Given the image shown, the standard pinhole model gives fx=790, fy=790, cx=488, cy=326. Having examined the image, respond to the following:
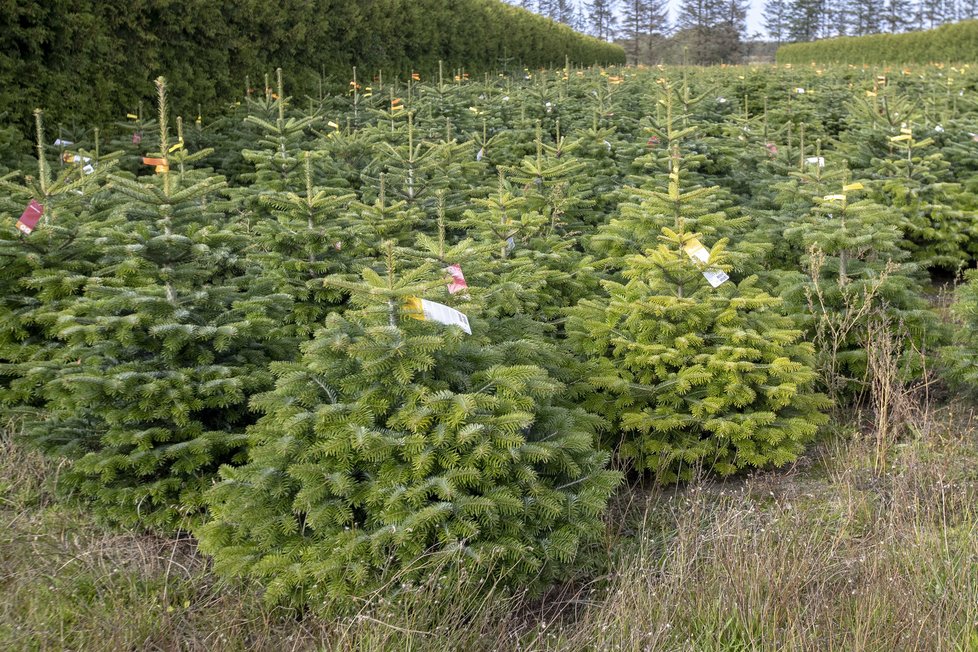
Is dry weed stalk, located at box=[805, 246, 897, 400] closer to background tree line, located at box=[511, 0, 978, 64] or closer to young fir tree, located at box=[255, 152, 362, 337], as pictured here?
young fir tree, located at box=[255, 152, 362, 337]

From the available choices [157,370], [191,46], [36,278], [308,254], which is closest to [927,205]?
[308,254]

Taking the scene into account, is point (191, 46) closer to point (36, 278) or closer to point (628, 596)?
point (36, 278)

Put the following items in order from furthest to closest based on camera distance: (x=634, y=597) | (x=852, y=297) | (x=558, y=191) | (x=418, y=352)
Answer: (x=558, y=191)
(x=852, y=297)
(x=418, y=352)
(x=634, y=597)

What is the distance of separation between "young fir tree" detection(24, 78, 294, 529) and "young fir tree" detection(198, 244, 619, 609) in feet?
1.77

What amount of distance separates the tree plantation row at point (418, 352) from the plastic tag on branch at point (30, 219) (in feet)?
0.06

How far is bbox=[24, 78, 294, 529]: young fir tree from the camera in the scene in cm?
350

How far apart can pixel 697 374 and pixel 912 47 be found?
1244 inches

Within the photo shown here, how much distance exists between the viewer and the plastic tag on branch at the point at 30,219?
4.26 meters

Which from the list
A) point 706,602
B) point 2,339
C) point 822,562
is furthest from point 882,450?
point 2,339

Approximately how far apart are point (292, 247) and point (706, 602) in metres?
2.85

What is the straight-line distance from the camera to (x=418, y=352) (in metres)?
2.93

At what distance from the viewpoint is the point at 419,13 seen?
15.0 m

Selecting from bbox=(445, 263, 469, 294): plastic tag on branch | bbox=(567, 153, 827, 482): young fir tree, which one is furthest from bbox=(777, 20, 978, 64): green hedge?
bbox=(445, 263, 469, 294): plastic tag on branch

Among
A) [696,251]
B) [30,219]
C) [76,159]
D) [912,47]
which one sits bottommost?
[696,251]
